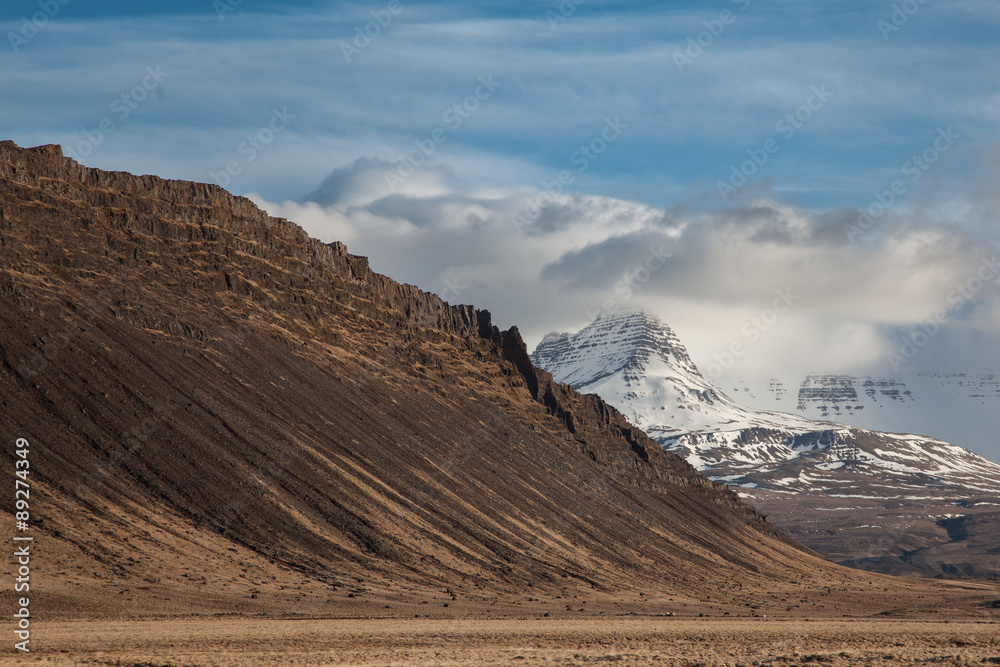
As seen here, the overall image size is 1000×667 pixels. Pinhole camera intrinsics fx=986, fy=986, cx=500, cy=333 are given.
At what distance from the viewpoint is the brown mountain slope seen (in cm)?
6141

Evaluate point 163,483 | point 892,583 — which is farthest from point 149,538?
point 892,583

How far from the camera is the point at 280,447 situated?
78.8 metres

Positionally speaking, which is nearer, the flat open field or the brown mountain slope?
the flat open field

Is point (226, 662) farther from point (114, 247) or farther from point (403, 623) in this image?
point (114, 247)

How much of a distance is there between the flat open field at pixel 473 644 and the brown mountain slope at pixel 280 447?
22.9ft

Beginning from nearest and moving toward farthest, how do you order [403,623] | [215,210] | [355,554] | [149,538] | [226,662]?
[226,662], [403,623], [149,538], [355,554], [215,210]

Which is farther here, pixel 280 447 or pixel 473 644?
pixel 280 447

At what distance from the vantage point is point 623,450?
5728 inches

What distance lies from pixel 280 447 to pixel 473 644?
37.0 meters

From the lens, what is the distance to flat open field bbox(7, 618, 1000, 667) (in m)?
38.8

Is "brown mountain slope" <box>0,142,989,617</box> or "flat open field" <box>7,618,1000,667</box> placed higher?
"brown mountain slope" <box>0,142,989,617</box>

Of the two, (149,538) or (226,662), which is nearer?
(226,662)

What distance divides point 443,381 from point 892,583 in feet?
220

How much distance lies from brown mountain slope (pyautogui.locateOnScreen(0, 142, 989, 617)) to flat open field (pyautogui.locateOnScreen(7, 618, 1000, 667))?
6991mm
